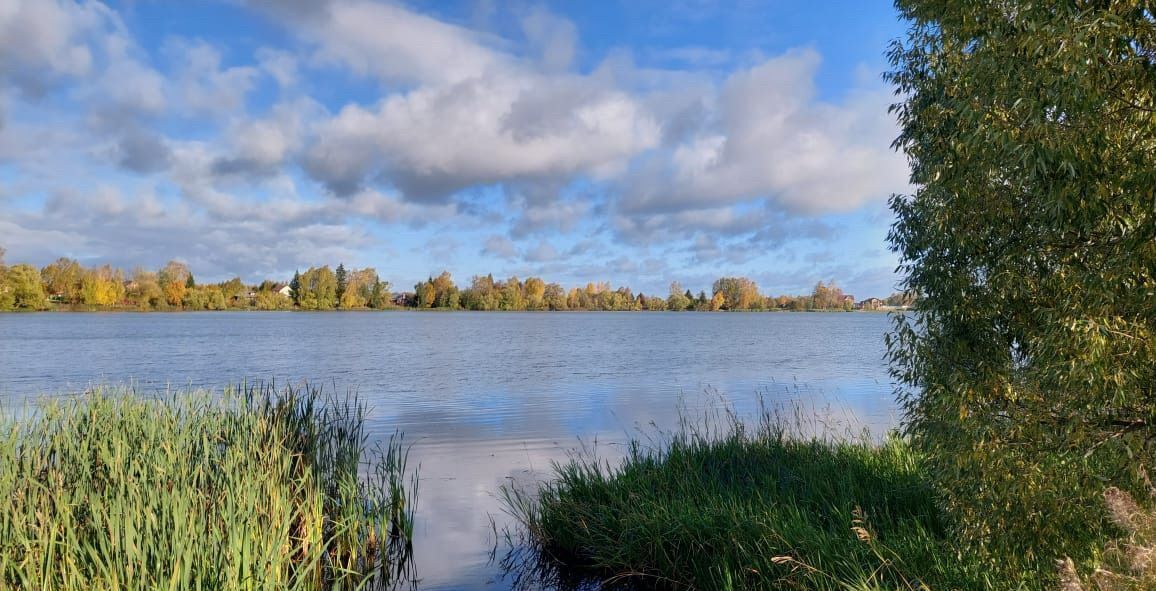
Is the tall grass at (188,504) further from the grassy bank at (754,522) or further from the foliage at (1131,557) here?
the foliage at (1131,557)

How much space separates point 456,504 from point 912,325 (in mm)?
7872

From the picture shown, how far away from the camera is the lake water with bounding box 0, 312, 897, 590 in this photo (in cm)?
1229

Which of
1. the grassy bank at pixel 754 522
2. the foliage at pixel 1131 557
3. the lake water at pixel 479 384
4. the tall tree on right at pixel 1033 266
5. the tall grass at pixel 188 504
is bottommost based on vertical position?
the lake water at pixel 479 384

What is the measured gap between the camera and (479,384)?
2806 centimetres

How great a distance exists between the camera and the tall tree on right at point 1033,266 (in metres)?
4.71

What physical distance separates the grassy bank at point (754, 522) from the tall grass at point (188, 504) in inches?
103

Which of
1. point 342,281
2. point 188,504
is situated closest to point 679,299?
point 342,281

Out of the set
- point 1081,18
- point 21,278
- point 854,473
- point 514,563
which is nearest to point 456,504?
point 514,563

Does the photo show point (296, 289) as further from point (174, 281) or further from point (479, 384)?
point (479, 384)

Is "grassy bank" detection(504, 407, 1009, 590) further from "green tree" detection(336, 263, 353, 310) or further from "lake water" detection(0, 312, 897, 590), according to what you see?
"green tree" detection(336, 263, 353, 310)

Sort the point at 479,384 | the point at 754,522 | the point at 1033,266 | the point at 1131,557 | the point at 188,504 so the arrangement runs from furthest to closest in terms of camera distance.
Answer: the point at 479,384
the point at 754,522
the point at 188,504
the point at 1033,266
the point at 1131,557

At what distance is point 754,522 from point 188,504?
18.7ft

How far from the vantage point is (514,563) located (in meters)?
9.13

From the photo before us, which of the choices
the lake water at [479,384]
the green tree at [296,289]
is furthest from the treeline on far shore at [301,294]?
the lake water at [479,384]
